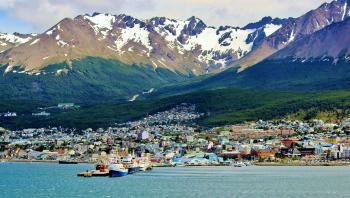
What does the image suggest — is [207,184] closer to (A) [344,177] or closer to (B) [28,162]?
(A) [344,177]

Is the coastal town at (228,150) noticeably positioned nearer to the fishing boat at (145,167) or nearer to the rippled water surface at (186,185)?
the fishing boat at (145,167)

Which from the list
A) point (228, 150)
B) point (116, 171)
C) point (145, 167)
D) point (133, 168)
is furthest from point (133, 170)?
point (228, 150)

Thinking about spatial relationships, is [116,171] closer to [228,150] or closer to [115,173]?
[115,173]

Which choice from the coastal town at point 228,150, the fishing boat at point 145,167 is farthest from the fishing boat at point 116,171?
the coastal town at point 228,150

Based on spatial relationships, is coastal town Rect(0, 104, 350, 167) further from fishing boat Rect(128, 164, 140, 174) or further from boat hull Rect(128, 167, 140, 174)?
boat hull Rect(128, 167, 140, 174)

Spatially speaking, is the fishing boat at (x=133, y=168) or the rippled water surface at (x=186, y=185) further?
the fishing boat at (x=133, y=168)

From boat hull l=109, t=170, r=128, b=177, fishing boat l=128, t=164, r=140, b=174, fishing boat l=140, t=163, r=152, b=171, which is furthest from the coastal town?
boat hull l=109, t=170, r=128, b=177

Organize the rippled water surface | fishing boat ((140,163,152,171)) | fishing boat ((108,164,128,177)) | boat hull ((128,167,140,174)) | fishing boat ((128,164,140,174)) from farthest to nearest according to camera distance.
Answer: fishing boat ((140,163,152,171))
fishing boat ((128,164,140,174))
boat hull ((128,167,140,174))
fishing boat ((108,164,128,177))
the rippled water surface

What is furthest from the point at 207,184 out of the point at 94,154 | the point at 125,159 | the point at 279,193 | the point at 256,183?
the point at 94,154
